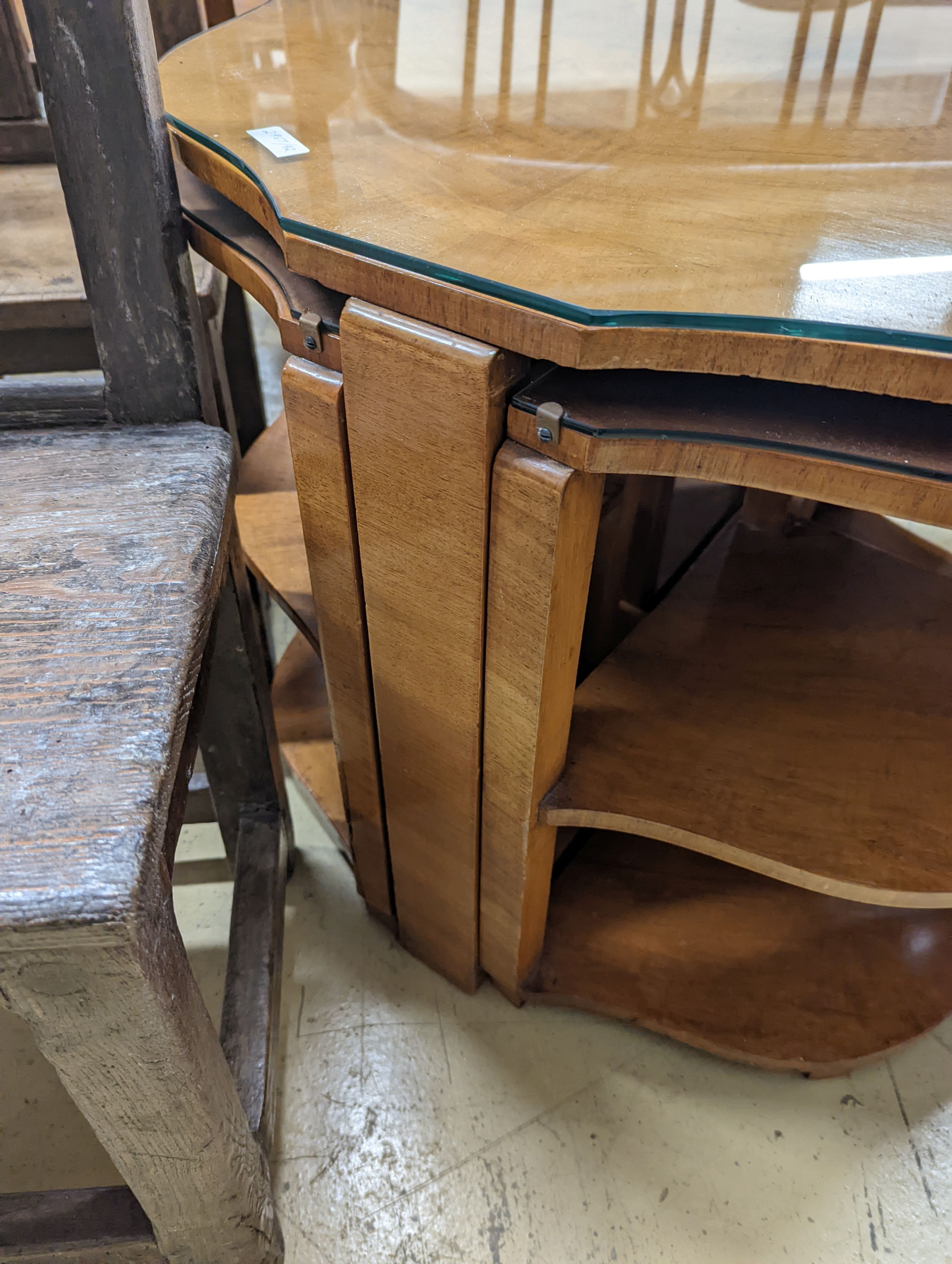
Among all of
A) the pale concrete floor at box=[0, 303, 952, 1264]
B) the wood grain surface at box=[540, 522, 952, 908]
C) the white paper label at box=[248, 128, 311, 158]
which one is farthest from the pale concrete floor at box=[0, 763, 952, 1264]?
the white paper label at box=[248, 128, 311, 158]

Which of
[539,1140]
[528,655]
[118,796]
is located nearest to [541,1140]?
[539,1140]

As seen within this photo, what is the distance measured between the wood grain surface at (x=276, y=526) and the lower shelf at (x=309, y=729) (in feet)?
0.53

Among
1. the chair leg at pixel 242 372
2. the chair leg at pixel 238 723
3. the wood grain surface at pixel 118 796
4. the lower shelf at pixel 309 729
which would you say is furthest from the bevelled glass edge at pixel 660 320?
the chair leg at pixel 242 372

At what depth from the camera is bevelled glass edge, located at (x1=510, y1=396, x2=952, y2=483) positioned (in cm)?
50

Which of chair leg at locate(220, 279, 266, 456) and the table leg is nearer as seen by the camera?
the table leg

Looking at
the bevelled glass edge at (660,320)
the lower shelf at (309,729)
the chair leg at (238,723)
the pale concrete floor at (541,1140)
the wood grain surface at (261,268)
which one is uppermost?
the bevelled glass edge at (660,320)

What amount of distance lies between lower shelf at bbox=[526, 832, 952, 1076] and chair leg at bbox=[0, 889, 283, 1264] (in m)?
0.44

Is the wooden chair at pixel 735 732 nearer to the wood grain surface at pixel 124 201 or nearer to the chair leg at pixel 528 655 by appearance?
the chair leg at pixel 528 655

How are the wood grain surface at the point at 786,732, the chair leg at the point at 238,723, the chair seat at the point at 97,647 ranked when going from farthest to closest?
the chair leg at the point at 238,723 → the wood grain surface at the point at 786,732 → the chair seat at the point at 97,647

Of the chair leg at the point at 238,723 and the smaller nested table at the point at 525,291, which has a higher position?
the smaller nested table at the point at 525,291

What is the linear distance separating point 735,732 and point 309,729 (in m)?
0.63

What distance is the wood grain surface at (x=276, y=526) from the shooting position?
1.04 meters

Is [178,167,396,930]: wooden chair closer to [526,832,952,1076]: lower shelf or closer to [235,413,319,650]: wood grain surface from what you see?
[235,413,319,650]: wood grain surface

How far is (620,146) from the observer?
0.72m
